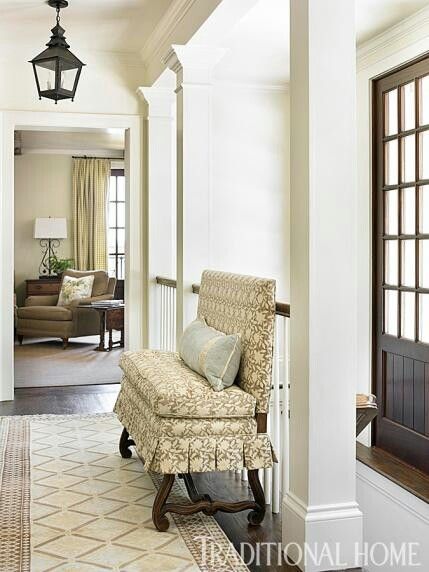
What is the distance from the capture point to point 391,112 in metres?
5.21

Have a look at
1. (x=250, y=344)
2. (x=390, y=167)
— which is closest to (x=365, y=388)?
(x=390, y=167)

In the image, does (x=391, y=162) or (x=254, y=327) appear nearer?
(x=254, y=327)

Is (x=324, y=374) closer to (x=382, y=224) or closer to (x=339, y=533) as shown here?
(x=339, y=533)

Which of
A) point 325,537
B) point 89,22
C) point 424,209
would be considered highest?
point 89,22

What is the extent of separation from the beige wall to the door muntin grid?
22.1ft

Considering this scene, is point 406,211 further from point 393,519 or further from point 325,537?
point 325,537

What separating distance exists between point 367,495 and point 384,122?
2.72 metres

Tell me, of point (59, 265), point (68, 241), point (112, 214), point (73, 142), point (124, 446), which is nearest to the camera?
point (124, 446)

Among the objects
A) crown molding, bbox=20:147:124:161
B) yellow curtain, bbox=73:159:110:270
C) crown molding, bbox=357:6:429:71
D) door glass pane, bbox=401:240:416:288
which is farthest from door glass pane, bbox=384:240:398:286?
yellow curtain, bbox=73:159:110:270

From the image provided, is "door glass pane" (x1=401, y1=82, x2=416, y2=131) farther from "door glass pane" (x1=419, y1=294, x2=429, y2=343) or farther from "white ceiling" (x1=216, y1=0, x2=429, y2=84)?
"door glass pane" (x1=419, y1=294, x2=429, y2=343)

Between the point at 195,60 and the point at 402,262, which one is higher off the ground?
the point at 195,60

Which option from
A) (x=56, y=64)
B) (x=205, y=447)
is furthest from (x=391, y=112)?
(x=205, y=447)

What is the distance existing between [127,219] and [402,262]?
2328mm

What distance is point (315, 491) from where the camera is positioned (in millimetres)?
2570
